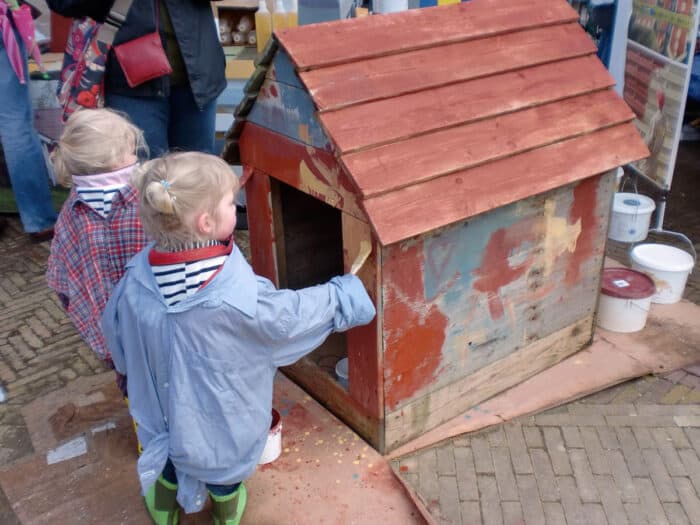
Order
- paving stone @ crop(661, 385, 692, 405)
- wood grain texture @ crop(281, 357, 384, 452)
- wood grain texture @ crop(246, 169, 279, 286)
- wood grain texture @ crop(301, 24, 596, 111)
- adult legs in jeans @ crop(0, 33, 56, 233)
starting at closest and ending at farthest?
wood grain texture @ crop(301, 24, 596, 111) < wood grain texture @ crop(281, 357, 384, 452) < wood grain texture @ crop(246, 169, 279, 286) < paving stone @ crop(661, 385, 692, 405) < adult legs in jeans @ crop(0, 33, 56, 233)

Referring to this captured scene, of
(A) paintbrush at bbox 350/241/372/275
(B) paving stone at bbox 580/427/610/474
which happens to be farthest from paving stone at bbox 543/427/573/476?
(A) paintbrush at bbox 350/241/372/275

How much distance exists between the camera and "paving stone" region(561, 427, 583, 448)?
321 cm

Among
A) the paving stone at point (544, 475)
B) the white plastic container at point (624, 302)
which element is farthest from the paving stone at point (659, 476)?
the white plastic container at point (624, 302)

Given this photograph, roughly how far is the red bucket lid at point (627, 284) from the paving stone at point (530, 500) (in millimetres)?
1345

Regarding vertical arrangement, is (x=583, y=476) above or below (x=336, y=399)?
below

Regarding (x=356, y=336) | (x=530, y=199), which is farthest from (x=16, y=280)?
(x=530, y=199)

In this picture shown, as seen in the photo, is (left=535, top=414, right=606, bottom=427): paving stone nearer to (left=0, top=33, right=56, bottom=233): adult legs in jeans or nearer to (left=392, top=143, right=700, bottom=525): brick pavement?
(left=392, top=143, right=700, bottom=525): brick pavement

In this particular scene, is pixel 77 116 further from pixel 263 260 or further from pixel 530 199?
pixel 530 199

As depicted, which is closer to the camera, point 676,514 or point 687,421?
point 676,514

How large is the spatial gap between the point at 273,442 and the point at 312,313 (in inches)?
33.4

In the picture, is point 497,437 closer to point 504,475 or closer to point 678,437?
point 504,475

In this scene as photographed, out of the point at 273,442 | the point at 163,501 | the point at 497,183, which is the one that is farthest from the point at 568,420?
the point at 163,501

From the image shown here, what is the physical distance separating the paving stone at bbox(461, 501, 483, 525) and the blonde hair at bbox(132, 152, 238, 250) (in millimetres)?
1573

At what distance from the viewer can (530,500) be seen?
2910 mm
